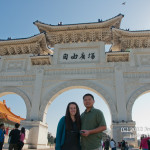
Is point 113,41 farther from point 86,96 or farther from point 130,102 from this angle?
point 86,96

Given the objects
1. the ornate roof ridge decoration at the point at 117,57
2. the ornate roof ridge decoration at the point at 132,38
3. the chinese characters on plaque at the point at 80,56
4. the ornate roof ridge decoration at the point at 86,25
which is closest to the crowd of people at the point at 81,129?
the ornate roof ridge decoration at the point at 117,57

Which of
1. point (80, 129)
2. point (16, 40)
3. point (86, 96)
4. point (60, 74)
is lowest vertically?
point (80, 129)

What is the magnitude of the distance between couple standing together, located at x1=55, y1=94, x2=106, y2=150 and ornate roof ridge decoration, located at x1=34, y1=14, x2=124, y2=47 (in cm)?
1012

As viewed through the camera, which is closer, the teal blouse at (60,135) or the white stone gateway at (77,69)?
the teal blouse at (60,135)

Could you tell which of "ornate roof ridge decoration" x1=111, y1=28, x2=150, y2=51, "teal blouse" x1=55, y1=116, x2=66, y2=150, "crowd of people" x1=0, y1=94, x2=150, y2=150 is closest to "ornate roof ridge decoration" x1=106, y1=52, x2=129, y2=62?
"ornate roof ridge decoration" x1=111, y1=28, x2=150, y2=51

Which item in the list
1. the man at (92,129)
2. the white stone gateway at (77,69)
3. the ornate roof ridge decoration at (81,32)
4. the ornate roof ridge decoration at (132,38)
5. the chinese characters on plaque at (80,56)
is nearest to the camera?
the man at (92,129)

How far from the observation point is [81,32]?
11883 mm

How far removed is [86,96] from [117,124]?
24.8 feet

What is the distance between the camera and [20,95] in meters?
11.0

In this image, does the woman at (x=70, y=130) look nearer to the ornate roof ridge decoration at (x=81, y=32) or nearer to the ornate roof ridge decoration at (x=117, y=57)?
the ornate roof ridge decoration at (x=117, y=57)

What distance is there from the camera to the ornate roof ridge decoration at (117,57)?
35.7 feet

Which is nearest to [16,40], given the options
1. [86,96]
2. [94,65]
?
[94,65]

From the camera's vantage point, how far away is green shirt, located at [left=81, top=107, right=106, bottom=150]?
2.08 m

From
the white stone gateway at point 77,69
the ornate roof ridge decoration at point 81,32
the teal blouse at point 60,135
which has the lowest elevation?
the teal blouse at point 60,135
